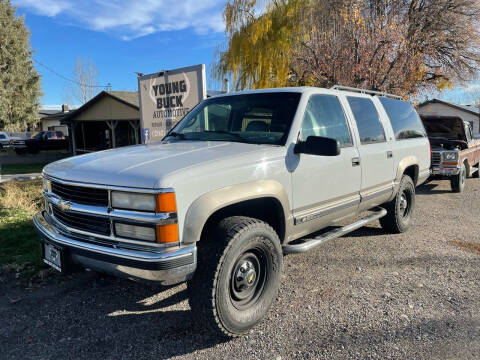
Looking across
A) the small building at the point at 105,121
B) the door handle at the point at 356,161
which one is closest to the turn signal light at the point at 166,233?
the door handle at the point at 356,161

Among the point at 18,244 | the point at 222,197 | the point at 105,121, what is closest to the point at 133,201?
the point at 222,197

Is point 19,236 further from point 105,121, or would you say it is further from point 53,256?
point 105,121

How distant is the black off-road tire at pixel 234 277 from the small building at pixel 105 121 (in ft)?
61.0

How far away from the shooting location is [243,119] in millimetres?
3938

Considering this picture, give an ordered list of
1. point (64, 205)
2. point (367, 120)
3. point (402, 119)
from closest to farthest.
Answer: point (64, 205) → point (367, 120) → point (402, 119)

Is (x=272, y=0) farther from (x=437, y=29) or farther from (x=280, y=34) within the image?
(x=437, y=29)

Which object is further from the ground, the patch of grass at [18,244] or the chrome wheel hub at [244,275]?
the chrome wheel hub at [244,275]

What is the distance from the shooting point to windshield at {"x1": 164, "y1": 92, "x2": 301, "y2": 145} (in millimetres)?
3561

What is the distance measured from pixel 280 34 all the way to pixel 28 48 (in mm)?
28085

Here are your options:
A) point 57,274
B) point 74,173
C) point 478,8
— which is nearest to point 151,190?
point 74,173

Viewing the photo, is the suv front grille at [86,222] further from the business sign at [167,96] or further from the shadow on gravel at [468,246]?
the business sign at [167,96]

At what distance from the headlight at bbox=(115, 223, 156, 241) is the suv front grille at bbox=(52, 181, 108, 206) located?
208 millimetres

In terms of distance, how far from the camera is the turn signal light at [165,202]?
2424mm

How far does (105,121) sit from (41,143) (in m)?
8.89
